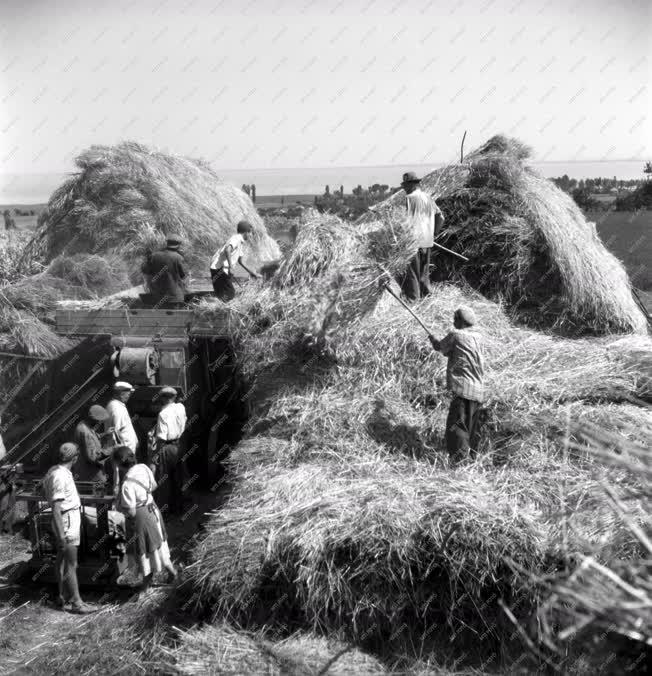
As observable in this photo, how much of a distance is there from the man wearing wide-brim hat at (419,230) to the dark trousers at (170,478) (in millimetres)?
3246

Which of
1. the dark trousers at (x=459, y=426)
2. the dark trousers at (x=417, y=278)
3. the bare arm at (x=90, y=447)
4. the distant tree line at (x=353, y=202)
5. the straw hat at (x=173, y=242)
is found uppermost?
the distant tree line at (x=353, y=202)

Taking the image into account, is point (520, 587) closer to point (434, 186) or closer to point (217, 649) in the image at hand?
point (217, 649)

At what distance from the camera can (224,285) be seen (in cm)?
962

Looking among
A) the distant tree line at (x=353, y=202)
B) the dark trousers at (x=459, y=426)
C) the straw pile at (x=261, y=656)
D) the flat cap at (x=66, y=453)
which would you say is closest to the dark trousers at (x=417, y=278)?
the distant tree line at (x=353, y=202)

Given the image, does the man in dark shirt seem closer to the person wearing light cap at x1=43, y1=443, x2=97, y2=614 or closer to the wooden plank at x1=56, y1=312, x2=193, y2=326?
the wooden plank at x1=56, y1=312, x2=193, y2=326

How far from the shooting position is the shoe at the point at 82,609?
6.50 metres

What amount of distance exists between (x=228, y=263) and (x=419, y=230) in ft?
8.29

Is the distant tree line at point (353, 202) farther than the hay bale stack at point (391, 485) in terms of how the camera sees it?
Yes

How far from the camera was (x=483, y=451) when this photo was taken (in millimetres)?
6578

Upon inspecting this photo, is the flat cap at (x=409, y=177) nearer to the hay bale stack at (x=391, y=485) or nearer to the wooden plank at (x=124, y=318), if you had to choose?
the hay bale stack at (x=391, y=485)

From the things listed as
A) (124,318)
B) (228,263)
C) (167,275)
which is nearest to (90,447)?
(124,318)

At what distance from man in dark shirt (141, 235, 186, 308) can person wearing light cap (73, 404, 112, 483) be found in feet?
6.96

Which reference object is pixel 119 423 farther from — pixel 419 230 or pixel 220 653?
pixel 419 230

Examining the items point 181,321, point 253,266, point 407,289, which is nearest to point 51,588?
point 181,321
